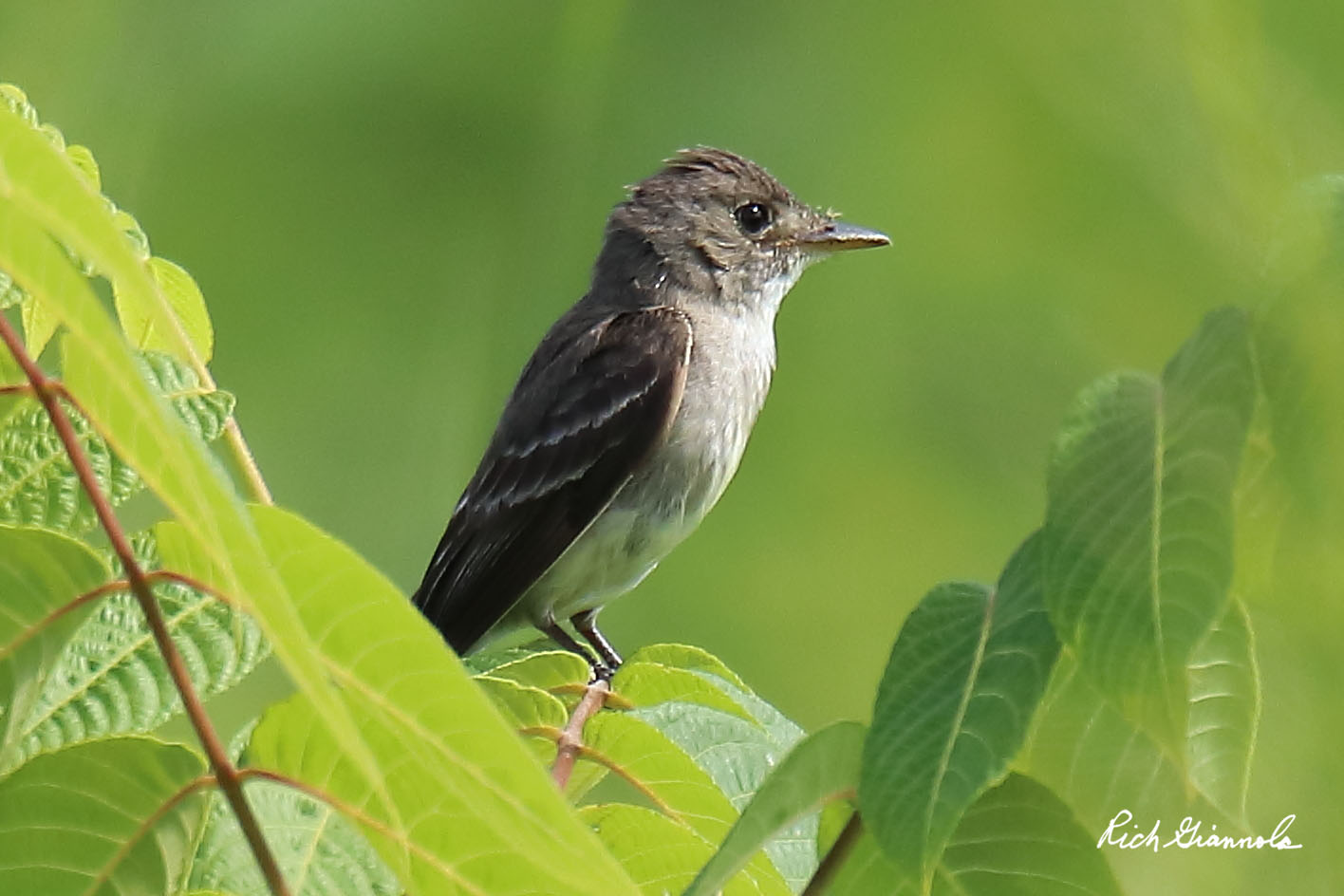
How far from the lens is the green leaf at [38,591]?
1.38 metres

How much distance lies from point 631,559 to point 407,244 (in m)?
1.95

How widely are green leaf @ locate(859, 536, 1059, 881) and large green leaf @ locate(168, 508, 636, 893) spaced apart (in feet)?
0.83

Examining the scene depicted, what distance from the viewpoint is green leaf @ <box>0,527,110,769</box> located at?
1382mm

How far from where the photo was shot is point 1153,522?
107cm

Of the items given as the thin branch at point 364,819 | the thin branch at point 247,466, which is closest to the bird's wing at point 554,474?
the thin branch at point 247,466

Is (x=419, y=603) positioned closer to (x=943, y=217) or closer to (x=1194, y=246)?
(x=943, y=217)

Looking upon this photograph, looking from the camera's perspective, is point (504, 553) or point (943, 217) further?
point (504, 553)

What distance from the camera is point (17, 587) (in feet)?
4.56

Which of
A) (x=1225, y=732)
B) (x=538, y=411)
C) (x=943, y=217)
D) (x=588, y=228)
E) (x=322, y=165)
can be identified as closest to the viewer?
(x=1225, y=732)

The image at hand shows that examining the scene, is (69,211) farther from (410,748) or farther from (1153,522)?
(1153,522)

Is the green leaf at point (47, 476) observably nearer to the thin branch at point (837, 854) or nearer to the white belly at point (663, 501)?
the thin branch at point (837, 854)

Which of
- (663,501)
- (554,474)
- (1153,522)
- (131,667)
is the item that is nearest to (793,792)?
(1153,522)

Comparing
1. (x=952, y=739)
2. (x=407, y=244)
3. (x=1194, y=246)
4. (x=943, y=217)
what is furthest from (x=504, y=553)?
(x=1194, y=246)

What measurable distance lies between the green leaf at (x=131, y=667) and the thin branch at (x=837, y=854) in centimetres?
61
